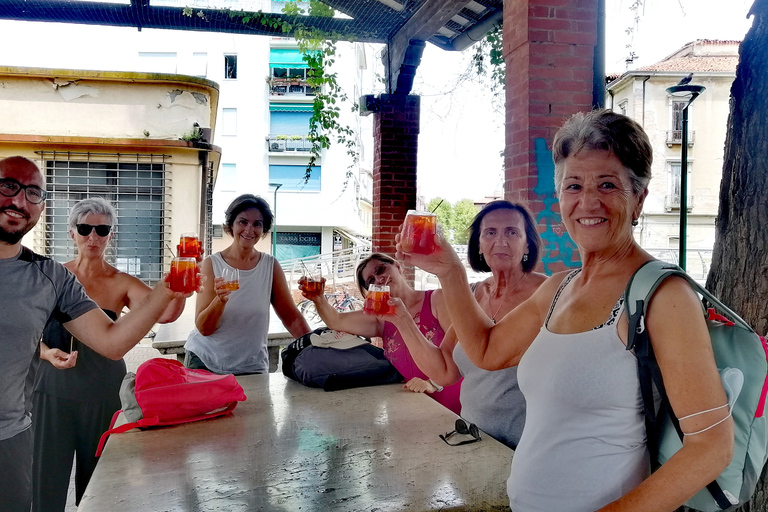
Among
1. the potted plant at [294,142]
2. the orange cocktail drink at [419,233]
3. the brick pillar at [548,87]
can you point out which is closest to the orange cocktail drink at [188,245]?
the orange cocktail drink at [419,233]

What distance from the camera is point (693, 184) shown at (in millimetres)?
28219

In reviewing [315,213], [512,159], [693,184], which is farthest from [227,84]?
[512,159]

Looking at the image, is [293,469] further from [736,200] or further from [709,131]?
[709,131]

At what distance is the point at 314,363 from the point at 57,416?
1.26m

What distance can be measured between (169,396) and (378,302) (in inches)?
35.7

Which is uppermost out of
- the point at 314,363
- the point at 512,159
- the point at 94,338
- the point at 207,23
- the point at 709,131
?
the point at 709,131

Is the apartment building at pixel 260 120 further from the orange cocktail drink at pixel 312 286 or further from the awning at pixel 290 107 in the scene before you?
the orange cocktail drink at pixel 312 286

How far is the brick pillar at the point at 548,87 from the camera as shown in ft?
11.5

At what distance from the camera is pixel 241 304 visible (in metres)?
3.54

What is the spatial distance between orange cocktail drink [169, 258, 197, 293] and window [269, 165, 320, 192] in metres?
29.8

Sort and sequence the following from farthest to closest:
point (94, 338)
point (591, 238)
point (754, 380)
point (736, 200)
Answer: point (94, 338)
point (736, 200)
point (591, 238)
point (754, 380)

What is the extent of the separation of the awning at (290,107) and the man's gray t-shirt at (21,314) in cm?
3061

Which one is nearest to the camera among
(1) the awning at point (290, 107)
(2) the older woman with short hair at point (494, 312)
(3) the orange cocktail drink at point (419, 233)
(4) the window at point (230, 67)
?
(3) the orange cocktail drink at point (419, 233)

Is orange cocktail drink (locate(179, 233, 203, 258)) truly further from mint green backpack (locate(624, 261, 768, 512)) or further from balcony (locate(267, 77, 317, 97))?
balcony (locate(267, 77, 317, 97))
